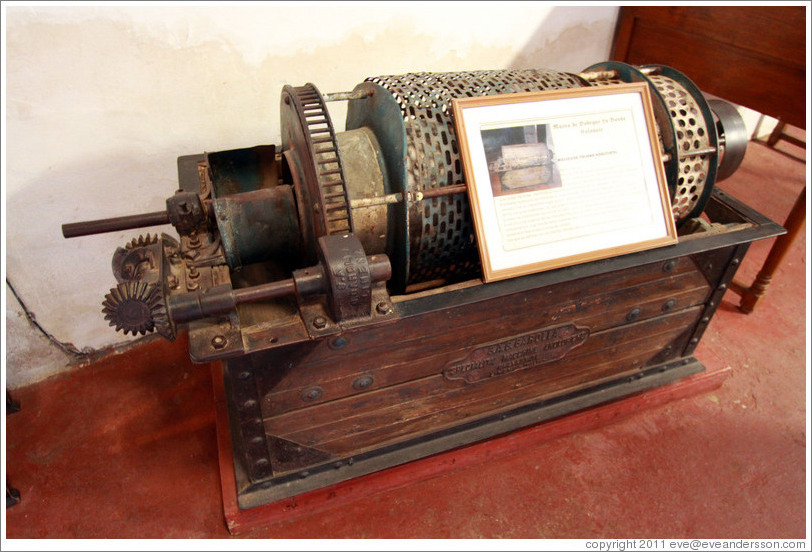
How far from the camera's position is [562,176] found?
1500 mm

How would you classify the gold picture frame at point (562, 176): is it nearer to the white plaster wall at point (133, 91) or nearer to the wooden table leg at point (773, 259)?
the white plaster wall at point (133, 91)

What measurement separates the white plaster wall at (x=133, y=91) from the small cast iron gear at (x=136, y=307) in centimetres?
90

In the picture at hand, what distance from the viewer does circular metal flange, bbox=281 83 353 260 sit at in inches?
49.3

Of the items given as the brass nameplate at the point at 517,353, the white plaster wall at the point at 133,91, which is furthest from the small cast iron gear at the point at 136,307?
the white plaster wall at the point at 133,91

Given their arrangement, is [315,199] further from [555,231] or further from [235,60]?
[235,60]

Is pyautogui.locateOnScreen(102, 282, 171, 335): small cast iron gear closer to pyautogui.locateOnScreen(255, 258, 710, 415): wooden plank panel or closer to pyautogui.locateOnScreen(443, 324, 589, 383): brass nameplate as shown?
pyautogui.locateOnScreen(255, 258, 710, 415): wooden plank panel

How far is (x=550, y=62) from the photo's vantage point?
8.01 feet

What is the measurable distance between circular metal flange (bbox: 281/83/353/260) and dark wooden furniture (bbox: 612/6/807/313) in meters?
1.78

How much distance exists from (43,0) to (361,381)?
1419mm

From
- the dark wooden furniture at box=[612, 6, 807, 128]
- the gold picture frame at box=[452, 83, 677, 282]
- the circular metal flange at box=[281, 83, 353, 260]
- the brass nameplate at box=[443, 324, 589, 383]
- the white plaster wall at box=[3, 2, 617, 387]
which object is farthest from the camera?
the dark wooden furniture at box=[612, 6, 807, 128]

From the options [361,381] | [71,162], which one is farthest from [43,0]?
[361,381]

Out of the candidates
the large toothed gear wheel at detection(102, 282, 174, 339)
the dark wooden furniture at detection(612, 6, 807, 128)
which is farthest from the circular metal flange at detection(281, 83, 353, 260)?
the dark wooden furniture at detection(612, 6, 807, 128)

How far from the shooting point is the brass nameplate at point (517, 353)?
1.54m

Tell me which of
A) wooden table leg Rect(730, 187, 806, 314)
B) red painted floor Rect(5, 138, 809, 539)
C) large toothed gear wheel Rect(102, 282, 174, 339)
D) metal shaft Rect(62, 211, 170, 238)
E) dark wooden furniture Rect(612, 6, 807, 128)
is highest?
dark wooden furniture Rect(612, 6, 807, 128)
